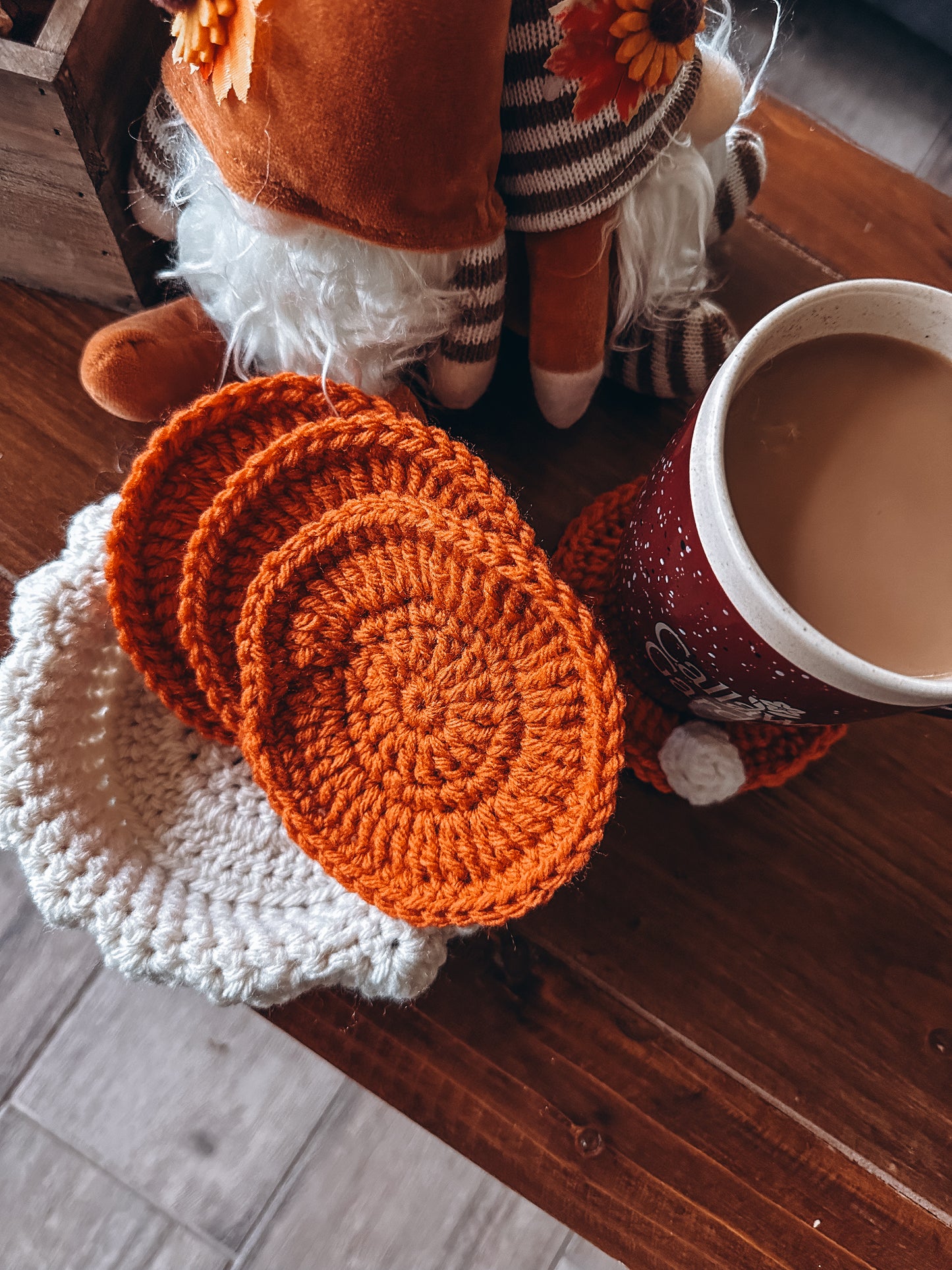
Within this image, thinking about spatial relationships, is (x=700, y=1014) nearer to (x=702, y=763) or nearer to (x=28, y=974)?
(x=702, y=763)

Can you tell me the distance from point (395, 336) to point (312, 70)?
0.11m

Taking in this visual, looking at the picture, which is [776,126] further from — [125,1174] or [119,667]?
[125,1174]

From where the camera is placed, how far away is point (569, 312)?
0.38 meters

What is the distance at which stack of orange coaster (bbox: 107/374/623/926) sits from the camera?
0.29 metres

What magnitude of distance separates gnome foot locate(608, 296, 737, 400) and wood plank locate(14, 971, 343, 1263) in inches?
15.6

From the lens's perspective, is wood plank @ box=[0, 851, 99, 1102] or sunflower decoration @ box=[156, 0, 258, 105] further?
wood plank @ box=[0, 851, 99, 1102]

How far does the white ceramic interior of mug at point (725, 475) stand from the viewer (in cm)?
24

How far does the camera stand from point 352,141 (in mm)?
261

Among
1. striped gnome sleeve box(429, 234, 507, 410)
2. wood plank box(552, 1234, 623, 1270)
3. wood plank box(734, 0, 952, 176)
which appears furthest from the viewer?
wood plank box(734, 0, 952, 176)

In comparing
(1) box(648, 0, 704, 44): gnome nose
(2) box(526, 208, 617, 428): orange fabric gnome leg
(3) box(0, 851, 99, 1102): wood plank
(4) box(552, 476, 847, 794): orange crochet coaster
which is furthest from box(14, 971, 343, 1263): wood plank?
(1) box(648, 0, 704, 44): gnome nose

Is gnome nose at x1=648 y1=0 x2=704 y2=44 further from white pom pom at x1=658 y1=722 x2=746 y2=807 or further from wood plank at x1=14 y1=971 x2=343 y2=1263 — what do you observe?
wood plank at x1=14 y1=971 x2=343 y2=1263

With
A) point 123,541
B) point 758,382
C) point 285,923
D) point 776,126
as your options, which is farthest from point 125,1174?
point 776,126

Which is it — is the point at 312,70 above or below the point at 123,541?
above

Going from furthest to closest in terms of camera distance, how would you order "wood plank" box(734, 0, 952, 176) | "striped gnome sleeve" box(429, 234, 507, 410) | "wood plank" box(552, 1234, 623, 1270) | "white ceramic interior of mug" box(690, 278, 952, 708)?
"wood plank" box(734, 0, 952, 176) → "wood plank" box(552, 1234, 623, 1270) → "striped gnome sleeve" box(429, 234, 507, 410) → "white ceramic interior of mug" box(690, 278, 952, 708)
